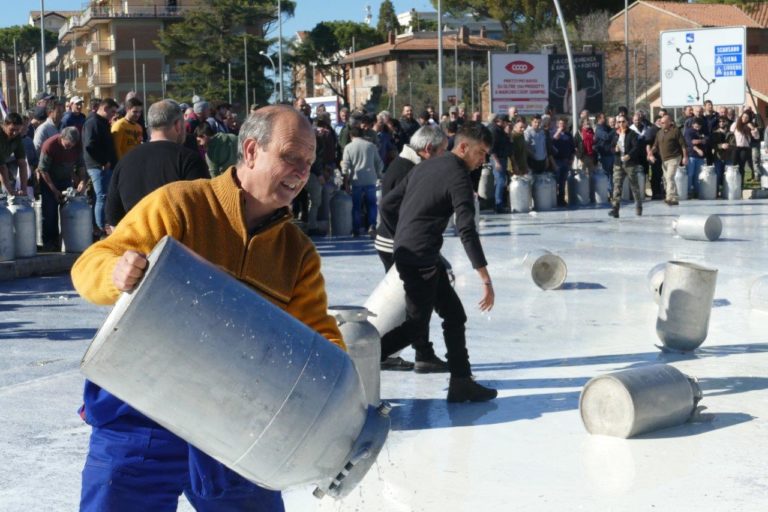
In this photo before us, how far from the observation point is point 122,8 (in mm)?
105438

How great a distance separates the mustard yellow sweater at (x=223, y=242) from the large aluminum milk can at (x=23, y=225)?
34.5ft

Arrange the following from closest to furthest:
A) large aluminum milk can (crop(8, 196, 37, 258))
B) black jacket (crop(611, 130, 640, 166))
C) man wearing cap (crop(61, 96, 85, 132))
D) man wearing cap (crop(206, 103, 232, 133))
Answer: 1. large aluminum milk can (crop(8, 196, 37, 258))
2. man wearing cap (crop(61, 96, 85, 132))
3. man wearing cap (crop(206, 103, 232, 133))
4. black jacket (crop(611, 130, 640, 166))

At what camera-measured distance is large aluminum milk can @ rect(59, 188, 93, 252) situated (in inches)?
552

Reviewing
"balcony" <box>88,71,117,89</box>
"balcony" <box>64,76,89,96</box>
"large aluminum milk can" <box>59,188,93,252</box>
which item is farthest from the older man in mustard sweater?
"balcony" <box>64,76,89,96</box>

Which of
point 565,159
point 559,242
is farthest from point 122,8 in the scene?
point 559,242

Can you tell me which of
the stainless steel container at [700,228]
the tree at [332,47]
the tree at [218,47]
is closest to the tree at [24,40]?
the tree at [332,47]

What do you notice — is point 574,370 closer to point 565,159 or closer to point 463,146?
point 463,146

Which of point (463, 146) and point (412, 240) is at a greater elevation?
point (463, 146)

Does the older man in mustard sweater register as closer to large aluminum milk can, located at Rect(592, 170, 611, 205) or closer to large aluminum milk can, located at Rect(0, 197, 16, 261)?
large aluminum milk can, located at Rect(0, 197, 16, 261)

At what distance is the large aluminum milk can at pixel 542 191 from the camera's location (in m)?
23.1

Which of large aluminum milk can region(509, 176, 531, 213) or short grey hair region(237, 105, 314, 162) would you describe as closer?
short grey hair region(237, 105, 314, 162)

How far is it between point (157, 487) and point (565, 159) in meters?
21.5

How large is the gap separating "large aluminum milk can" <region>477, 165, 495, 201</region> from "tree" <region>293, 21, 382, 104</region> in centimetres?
7456

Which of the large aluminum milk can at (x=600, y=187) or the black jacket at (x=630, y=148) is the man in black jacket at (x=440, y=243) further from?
the large aluminum milk can at (x=600, y=187)
